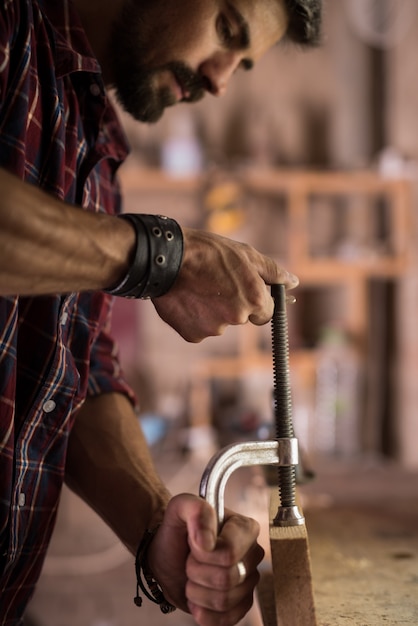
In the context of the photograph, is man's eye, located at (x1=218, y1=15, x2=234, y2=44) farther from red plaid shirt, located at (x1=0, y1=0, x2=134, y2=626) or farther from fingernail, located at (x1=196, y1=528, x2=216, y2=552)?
fingernail, located at (x1=196, y1=528, x2=216, y2=552)

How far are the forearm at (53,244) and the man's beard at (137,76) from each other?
60 cm

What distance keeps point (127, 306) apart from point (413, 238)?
1791 millimetres

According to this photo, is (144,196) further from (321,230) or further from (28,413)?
(28,413)

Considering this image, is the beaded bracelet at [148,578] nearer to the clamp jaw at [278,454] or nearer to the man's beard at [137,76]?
the clamp jaw at [278,454]

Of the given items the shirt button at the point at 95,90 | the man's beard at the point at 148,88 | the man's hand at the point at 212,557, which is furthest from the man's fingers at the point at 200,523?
the man's beard at the point at 148,88

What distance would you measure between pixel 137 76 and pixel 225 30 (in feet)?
0.60

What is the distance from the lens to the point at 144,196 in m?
4.67

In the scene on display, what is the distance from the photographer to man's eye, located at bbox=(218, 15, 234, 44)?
130cm

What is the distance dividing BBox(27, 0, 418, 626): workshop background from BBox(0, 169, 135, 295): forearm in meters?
3.22

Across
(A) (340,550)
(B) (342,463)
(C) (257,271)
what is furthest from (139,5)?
(B) (342,463)

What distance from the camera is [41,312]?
106 cm

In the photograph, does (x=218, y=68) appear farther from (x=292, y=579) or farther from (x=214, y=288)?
(x=292, y=579)

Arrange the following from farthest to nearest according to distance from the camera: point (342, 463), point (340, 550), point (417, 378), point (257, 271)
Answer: point (417, 378), point (342, 463), point (340, 550), point (257, 271)

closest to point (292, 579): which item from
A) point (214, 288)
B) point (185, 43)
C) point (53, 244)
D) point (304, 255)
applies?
point (214, 288)
